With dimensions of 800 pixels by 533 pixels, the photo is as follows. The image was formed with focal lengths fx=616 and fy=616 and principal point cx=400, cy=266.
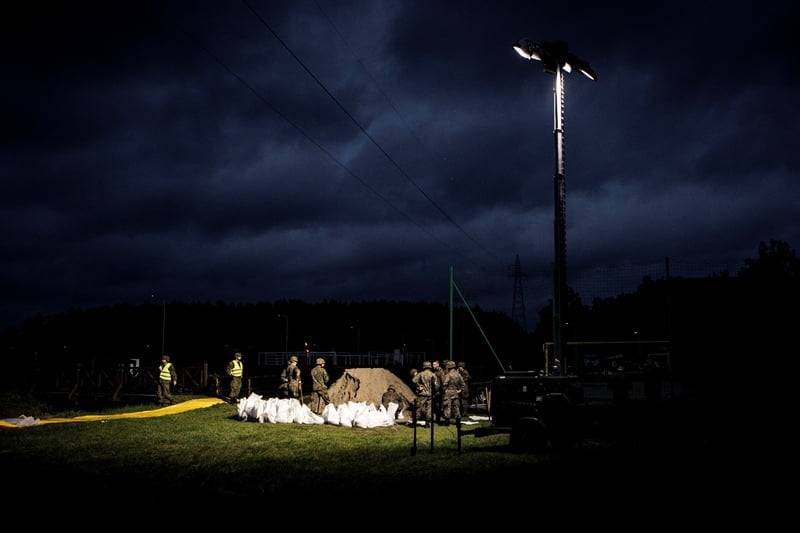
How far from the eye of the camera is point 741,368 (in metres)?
13.4

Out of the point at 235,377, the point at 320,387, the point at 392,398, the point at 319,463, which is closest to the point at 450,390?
the point at 392,398

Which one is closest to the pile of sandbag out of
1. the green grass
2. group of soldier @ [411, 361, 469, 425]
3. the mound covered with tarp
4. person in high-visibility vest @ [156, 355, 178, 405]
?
the mound covered with tarp

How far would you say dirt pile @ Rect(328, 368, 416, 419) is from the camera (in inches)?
834

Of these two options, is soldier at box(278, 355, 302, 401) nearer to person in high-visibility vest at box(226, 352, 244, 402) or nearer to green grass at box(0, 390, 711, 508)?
person in high-visibility vest at box(226, 352, 244, 402)

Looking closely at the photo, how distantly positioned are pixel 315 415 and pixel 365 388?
3272 mm

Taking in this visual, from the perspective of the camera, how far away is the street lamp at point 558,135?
16062 mm

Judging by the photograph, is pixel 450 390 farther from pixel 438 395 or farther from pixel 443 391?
pixel 438 395

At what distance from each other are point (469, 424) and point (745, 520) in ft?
38.4

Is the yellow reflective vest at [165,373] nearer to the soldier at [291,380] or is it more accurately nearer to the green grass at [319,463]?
the soldier at [291,380]

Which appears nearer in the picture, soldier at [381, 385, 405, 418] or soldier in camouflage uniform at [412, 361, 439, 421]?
soldier in camouflage uniform at [412, 361, 439, 421]

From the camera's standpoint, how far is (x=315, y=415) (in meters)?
18.4

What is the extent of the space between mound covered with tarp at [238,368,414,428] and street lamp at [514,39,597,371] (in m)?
5.52

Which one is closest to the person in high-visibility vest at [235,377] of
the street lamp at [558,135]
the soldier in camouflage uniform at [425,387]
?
the soldier in camouflage uniform at [425,387]

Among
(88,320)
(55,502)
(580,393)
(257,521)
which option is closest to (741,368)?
(580,393)
